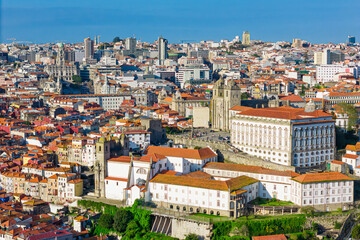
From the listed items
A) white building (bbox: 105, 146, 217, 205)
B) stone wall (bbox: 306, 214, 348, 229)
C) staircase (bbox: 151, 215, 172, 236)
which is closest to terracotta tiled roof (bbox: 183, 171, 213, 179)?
white building (bbox: 105, 146, 217, 205)

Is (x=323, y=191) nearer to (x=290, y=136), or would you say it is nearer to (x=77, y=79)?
(x=290, y=136)

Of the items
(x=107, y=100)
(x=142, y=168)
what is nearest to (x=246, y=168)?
(x=142, y=168)

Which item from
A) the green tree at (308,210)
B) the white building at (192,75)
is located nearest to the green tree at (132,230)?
the green tree at (308,210)

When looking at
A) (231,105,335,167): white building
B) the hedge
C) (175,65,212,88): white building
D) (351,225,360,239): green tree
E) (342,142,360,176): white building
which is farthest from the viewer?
(175,65,212,88): white building

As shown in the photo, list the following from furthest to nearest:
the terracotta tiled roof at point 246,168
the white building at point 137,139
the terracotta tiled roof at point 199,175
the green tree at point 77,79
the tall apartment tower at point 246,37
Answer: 1. the tall apartment tower at point 246,37
2. the green tree at point 77,79
3. the white building at point 137,139
4. the terracotta tiled roof at point 199,175
5. the terracotta tiled roof at point 246,168

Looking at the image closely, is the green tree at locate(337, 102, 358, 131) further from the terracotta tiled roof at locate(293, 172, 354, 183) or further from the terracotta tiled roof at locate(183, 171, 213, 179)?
the terracotta tiled roof at locate(183, 171, 213, 179)

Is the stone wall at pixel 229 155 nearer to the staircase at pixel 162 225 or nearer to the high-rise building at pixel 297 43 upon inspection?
the staircase at pixel 162 225
